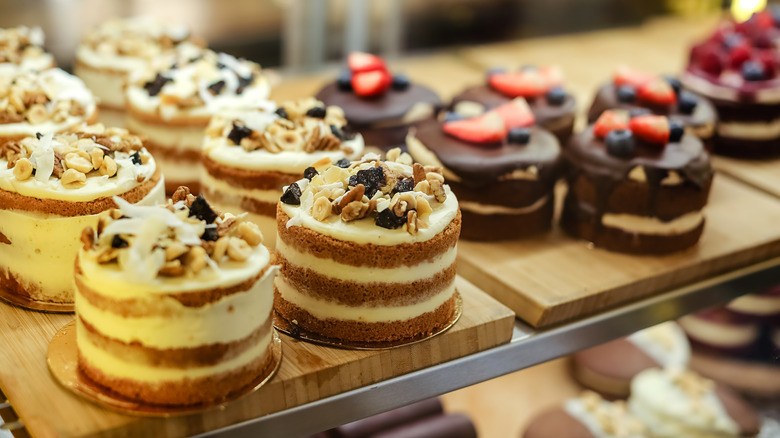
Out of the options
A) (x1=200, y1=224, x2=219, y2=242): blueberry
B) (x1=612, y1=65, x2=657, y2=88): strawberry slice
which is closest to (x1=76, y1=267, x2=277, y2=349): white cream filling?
(x1=200, y1=224, x2=219, y2=242): blueberry

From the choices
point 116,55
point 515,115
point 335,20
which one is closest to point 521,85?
point 515,115

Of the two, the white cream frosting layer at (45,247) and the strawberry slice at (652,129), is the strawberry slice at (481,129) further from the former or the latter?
the white cream frosting layer at (45,247)

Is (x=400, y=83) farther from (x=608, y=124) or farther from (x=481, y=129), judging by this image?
(x=608, y=124)

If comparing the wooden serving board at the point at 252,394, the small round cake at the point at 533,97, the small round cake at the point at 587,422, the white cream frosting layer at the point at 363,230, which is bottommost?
the small round cake at the point at 587,422

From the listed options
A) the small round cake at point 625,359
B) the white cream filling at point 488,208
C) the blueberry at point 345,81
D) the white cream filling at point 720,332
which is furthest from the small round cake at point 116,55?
the white cream filling at point 720,332

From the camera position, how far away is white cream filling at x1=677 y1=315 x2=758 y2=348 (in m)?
3.56

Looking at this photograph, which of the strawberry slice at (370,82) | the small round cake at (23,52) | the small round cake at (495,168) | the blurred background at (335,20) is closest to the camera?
the small round cake at (495,168)

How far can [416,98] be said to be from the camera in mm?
2975

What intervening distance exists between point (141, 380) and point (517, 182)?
1.30 metres

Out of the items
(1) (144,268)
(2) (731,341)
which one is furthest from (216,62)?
(2) (731,341)

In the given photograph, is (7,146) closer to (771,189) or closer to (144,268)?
(144,268)

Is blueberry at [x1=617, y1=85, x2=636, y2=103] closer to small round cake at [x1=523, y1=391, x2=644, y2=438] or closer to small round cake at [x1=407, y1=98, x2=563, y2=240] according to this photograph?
small round cake at [x1=407, y1=98, x2=563, y2=240]

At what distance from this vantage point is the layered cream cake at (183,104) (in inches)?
101

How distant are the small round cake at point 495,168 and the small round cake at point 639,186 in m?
0.11
